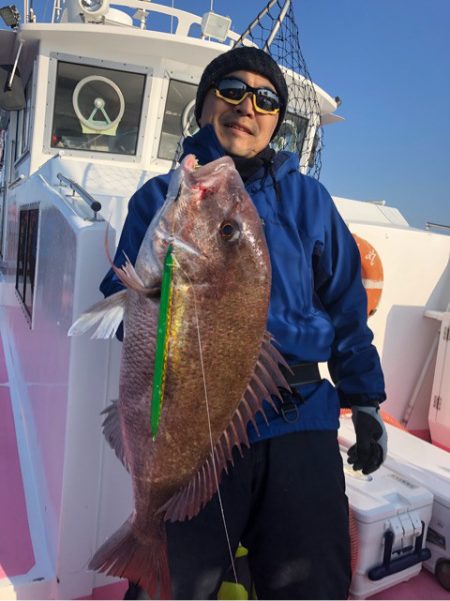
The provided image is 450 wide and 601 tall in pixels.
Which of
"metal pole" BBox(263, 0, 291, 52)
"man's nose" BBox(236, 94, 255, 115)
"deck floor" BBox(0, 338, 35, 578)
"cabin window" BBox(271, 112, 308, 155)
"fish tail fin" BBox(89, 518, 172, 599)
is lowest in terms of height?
"deck floor" BBox(0, 338, 35, 578)

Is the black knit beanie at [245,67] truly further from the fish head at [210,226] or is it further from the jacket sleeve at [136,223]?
the fish head at [210,226]

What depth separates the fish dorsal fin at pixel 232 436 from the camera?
1576 millimetres

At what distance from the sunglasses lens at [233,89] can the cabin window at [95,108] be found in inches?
152

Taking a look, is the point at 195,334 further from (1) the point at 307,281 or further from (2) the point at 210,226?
(1) the point at 307,281

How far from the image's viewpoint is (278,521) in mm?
1802

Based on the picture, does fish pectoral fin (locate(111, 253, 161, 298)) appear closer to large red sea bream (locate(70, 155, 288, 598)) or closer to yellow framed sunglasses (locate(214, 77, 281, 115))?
large red sea bream (locate(70, 155, 288, 598))

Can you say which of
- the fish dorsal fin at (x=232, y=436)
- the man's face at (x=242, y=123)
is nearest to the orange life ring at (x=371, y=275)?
the man's face at (x=242, y=123)

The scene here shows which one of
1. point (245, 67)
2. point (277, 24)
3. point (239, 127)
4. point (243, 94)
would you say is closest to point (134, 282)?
point (239, 127)

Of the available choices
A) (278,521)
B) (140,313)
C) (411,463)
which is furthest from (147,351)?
(411,463)

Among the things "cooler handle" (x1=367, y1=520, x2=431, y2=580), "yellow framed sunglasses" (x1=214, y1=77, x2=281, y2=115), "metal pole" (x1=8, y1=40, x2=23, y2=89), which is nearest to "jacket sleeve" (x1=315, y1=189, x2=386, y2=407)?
"yellow framed sunglasses" (x1=214, y1=77, x2=281, y2=115)

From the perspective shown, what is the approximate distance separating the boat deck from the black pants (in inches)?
35.2

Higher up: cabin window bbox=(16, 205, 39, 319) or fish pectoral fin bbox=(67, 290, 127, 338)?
fish pectoral fin bbox=(67, 290, 127, 338)

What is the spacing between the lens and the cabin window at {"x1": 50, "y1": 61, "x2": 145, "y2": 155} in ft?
17.7

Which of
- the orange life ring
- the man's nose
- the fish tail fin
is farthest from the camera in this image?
the orange life ring
